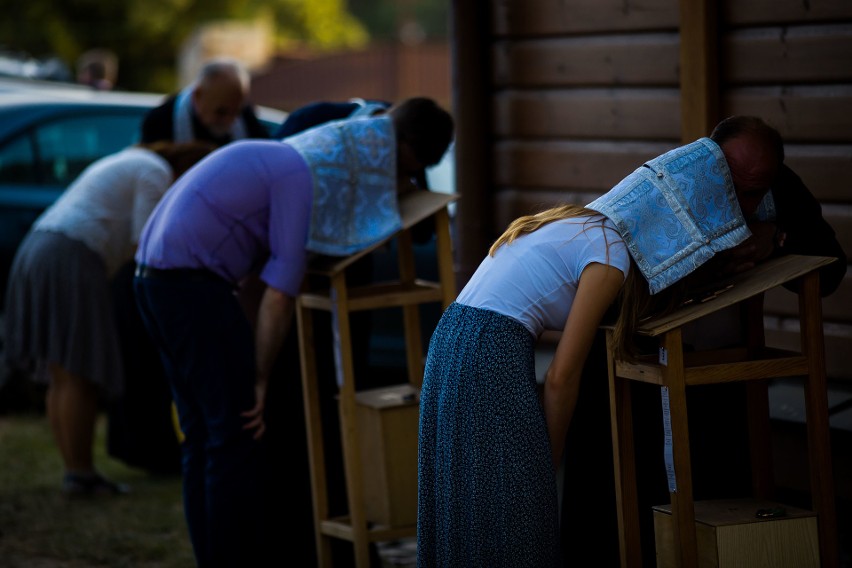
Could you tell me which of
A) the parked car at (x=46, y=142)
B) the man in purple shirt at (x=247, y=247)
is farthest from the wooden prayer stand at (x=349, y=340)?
the parked car at (x=46, y=142)

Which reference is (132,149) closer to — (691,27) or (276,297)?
(276,297)

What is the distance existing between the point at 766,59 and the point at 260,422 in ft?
6.78

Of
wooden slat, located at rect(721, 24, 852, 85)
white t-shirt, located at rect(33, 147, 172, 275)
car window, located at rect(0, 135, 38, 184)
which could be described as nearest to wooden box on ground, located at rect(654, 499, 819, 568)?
wooden slat, located at rect(721, 24, 852, 85)

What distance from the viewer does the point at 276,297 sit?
12.4ft

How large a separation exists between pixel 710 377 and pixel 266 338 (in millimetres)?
1493

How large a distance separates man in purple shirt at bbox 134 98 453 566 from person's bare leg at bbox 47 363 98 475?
161 cm

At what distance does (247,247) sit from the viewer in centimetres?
388

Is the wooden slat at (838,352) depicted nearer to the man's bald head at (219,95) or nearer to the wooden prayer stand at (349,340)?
the wooden prayer stand at (349,340)

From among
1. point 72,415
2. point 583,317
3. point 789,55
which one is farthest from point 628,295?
point 72,415

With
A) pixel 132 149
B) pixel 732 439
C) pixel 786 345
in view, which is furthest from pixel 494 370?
pixel 132 149

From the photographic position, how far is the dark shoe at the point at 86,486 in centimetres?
545

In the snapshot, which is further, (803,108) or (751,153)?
(803,108)

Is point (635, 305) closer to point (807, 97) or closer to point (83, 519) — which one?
point (807, 97)

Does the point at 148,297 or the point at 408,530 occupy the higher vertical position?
the point at 148,297
